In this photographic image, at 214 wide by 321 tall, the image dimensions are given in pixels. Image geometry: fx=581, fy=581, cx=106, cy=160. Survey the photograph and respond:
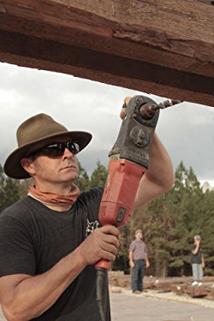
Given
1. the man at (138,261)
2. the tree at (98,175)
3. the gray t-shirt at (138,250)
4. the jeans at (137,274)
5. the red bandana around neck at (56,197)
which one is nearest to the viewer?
the red bandana around neck at (56,197)

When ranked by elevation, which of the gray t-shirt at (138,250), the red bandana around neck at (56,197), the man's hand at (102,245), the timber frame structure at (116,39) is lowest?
the man's hand at (102,245)

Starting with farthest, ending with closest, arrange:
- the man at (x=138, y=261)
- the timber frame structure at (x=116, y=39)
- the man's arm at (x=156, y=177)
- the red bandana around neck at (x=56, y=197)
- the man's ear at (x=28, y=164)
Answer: the man at (x=138, y=261)
the man's arm at (x=156, y=177)
the man's ear at (x=28, y=164)
the red bandana around neck at (x=56, y=197)
the timber frame structure at (x=116, y=39)

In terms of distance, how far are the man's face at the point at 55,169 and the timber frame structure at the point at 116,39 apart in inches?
15.8

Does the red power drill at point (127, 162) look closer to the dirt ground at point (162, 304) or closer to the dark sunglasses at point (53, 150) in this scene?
the dark sunglasses at point (53, 150)

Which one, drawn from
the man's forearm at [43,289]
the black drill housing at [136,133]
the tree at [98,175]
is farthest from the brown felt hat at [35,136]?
the tree at [98,175]

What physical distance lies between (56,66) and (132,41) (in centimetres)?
32

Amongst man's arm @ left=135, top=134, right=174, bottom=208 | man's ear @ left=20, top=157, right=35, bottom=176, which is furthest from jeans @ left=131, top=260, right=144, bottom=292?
man's ear @ left=20, top=157, right=35, bottom=176

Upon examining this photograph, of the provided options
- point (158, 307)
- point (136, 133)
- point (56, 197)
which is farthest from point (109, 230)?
point (158, 307)

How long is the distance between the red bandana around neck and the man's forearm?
423mm

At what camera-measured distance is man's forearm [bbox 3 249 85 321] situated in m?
1.87

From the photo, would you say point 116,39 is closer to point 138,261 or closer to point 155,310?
point 155,310

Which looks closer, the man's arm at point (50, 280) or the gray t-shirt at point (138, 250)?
the man's arm at point (50, 280)

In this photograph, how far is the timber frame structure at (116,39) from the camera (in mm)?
1706

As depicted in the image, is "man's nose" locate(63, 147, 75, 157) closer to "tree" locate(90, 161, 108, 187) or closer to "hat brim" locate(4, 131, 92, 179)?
"hat brim" locate(4, 131, 92, 179)
